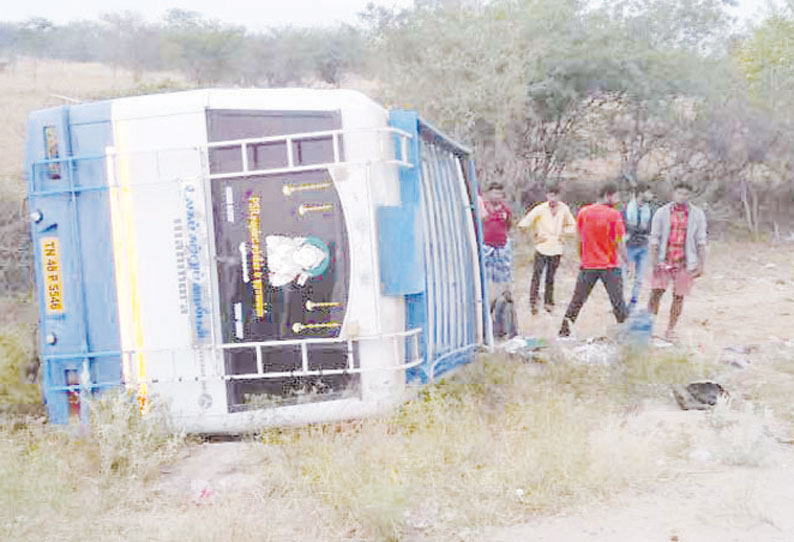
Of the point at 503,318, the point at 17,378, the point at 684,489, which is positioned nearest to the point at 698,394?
the point at 684,489

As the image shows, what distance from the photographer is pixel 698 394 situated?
6277mm

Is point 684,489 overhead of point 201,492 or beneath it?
beneath

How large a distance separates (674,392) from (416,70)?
9.81 meters

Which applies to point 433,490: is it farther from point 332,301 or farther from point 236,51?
point 236,51

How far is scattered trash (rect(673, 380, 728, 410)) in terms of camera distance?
6145mm

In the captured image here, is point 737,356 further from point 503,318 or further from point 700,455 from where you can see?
point 700,455

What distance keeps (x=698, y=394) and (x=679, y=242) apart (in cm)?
243

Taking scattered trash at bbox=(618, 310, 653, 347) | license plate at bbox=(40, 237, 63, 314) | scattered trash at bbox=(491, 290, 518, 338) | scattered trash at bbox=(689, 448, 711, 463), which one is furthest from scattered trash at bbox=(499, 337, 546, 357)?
license plate at bbox=(40, 237, 63, 314)

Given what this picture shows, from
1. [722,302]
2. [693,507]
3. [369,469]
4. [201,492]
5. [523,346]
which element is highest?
[523,346]

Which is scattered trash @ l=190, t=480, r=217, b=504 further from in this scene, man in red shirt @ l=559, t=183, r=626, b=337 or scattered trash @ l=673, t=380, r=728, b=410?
man in red shirt @ l=559, t=183, r=626, b=337

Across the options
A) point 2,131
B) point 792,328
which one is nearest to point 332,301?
point 792,328

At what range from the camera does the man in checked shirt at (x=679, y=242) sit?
27.5 feet

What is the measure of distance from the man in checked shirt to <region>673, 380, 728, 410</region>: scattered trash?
2195 mm

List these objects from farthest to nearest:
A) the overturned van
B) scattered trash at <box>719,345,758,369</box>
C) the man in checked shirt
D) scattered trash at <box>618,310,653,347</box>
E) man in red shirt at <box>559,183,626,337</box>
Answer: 1. the man in checked shirt
2. man in red shirt at <box>559,183,626,337</box>
3. scattered trash at <box>719,345,758,369</box>
4. scattered trash at <box>618,310,653,347</box>
5. the overturned van
